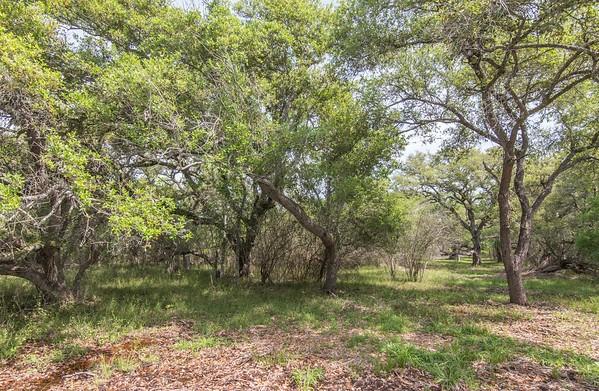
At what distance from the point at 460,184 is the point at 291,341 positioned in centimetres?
2243

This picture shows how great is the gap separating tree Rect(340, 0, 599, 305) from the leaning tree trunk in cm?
378

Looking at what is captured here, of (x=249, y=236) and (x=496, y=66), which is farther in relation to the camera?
(x=249, y=236)

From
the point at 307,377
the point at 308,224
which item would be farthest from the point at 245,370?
the point at 308,224

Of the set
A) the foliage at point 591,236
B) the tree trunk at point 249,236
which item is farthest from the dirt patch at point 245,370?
the foliage at point 591,236

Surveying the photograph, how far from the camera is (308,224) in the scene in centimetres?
866

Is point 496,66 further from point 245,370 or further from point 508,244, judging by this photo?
point 245,370

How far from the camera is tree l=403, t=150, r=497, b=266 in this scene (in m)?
22.5

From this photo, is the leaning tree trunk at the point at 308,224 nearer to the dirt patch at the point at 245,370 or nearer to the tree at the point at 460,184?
the dirt patch at the point at 245,370

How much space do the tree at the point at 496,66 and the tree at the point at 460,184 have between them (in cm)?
1321

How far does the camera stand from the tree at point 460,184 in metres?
22.5

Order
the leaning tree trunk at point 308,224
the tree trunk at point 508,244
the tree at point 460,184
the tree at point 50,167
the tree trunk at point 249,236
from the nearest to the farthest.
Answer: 1. the tree at point 50,167
2. the leaning tree trunk at point 308,224
3. the tree trunk at point 508,244
4. the tree trunk at point 249,236
5. the tree at point 460,184

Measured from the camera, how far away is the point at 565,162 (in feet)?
29.0

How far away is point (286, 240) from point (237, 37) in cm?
686

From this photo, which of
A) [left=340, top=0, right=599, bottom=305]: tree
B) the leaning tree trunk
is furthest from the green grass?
[left=340, top=0, right=599, bottom=305]: tree
